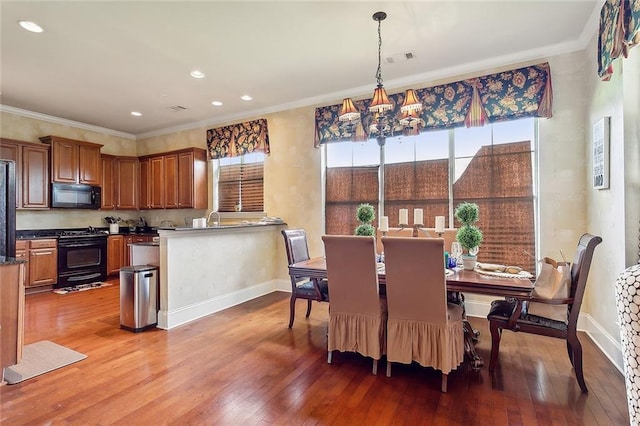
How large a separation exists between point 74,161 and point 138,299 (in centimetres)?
387

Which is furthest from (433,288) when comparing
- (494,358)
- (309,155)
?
(309,155)

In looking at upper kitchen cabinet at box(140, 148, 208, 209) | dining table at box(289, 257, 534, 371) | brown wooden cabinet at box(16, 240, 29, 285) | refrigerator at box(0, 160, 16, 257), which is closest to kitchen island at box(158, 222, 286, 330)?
refrigerator at box(0, 160, 16, 257)

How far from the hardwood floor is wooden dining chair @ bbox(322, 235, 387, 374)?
0.21m

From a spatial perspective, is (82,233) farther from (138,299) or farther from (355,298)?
(355,298)

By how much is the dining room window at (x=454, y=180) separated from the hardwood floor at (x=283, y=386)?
1174mm

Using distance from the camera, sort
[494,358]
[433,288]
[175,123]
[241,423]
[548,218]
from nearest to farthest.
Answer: [241,423] < [433,288] < [494,358] < [548,218] < [175,123]

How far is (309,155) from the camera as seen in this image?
4.95m

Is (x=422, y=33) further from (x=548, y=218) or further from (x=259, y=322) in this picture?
(x=259, y=322)

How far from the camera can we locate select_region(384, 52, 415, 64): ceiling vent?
3527mm

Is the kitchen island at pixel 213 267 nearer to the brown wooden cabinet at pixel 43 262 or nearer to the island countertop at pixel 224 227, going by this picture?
the island countertop at pixel 224 227

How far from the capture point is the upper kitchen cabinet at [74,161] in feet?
17.8

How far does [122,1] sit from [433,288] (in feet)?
10.9

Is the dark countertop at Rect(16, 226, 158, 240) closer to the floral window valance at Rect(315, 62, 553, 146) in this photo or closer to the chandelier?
the floral window valance at Rect(315, 62, 553, 146)

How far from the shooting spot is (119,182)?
6457mm
